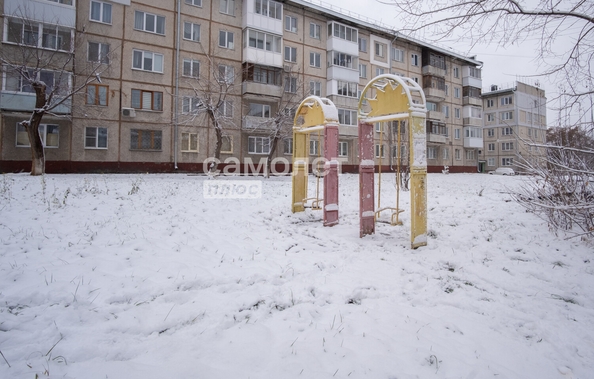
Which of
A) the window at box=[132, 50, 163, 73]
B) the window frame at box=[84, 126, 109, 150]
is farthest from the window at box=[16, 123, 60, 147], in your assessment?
the window at box=[132, 50, 163, 73]

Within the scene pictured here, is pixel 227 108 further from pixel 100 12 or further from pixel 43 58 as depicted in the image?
pixel 43 58

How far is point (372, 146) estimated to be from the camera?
6.35m

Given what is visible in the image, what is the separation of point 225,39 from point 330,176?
23.2 m

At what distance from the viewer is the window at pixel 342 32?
99.6 feet

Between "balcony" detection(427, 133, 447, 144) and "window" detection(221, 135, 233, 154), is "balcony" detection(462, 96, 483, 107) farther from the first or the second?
"window" detection(221, 135, 233, 154)

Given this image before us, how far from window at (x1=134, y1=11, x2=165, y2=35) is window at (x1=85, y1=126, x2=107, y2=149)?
796 cm

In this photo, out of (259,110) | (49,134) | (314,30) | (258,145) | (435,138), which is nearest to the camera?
(49,134)

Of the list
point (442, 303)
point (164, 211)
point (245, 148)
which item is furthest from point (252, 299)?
point (245, 148)

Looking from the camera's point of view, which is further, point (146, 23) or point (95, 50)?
point (146, 23)

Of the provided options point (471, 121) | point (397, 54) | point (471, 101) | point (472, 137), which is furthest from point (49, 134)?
point (471, 101)

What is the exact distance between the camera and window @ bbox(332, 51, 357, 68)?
3057 centimetres

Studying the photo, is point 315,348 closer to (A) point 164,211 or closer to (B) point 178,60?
(A) point 164,211

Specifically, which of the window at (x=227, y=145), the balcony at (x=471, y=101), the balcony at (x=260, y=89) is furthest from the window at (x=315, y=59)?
the balcony at (x=471, y=101)

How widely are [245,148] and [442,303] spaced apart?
24.4m
